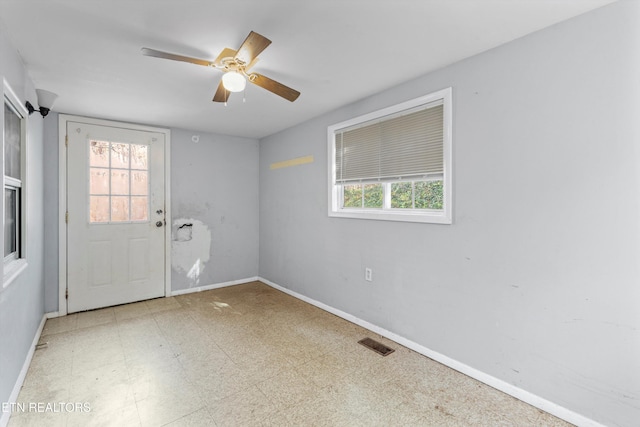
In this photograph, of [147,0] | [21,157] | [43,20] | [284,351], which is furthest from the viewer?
[284,351]

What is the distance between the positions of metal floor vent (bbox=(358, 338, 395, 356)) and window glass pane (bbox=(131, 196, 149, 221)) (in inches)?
122

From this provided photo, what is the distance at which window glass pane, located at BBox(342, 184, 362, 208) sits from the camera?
3299 mm

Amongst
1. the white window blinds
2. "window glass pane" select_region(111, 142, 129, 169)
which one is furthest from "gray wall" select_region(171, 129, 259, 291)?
the white window blinds

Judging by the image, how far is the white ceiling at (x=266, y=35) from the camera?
1.65 metres

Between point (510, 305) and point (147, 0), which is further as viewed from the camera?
point (510, 305)

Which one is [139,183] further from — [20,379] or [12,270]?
[20,379]

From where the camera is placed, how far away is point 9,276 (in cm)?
190

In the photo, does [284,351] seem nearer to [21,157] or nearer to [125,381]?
[125,381]

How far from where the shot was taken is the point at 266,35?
191cm

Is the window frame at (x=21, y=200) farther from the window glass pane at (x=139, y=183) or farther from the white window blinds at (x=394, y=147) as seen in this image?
the white window blinds at (x=394, y=147)

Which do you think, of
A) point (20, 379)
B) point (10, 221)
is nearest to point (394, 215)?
point (10, 221)

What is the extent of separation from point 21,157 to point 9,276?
3.27 feet

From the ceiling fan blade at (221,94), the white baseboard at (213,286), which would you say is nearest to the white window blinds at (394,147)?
the ceiling fan blade at (221,94)

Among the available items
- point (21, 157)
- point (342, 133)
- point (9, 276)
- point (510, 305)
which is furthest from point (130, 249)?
point (510, 305)
